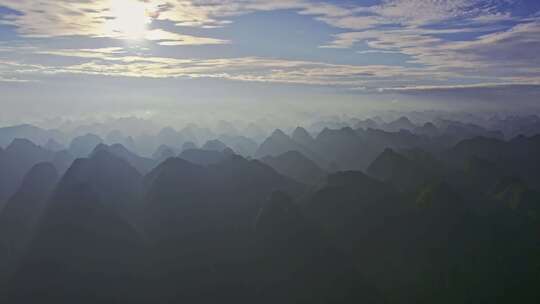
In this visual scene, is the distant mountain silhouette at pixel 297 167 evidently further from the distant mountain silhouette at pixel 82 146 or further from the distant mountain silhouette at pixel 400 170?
the distant mountain silhouette at pixel 82 146

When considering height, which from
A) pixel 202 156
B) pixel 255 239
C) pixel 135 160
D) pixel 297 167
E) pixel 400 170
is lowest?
pixel 400 170

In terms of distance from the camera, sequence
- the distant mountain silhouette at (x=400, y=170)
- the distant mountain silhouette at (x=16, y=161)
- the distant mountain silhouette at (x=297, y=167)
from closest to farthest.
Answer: the distant mountain silhouette at (x=16, y=161), the distant mountain silhouette at (x=400, y=170), the distant mountain silhouette at (x=297, y=167)

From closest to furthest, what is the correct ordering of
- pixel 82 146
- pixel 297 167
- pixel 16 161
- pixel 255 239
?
1. pixel 255 239
2. pixel 297 167
3. pixel 16 161
4. pixel 82 146

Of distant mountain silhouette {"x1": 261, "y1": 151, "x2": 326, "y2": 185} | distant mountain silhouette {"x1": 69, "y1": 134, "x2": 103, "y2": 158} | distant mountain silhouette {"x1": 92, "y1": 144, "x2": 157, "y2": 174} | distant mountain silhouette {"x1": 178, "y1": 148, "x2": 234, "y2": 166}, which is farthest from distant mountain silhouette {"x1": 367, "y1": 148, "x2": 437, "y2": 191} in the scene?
distant mountain silhouette {"x1": 69, "y1": 134, "x2": 103, "y2": 158}

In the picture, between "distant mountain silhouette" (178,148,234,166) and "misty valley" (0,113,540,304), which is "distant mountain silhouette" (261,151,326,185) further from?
"misty valley" (0,113,540,304)

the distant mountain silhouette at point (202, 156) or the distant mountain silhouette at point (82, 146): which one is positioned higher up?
the distant mountain silhouette at point (202, 156)

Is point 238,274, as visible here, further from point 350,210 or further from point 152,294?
point 350,210

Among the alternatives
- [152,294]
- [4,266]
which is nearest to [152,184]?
[4,266]

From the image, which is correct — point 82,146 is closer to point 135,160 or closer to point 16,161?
point 16,161

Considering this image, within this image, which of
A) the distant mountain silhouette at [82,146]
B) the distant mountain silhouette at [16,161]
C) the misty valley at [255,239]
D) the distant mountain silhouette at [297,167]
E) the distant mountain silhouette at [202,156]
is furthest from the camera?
the distant mountain silhouette at [82,146]

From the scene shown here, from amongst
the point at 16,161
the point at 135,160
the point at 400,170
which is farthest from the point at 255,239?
the point at 16,161

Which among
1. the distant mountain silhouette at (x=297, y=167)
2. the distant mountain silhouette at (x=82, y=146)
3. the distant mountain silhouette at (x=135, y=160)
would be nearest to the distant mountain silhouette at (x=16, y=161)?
the distant mountain silhouette at (x=82, y=146)

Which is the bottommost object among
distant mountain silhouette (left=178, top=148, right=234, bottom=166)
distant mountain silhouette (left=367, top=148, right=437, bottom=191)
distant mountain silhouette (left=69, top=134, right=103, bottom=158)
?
distant mountain silhouette (left=367, top=148, right=437, bottom=191)
